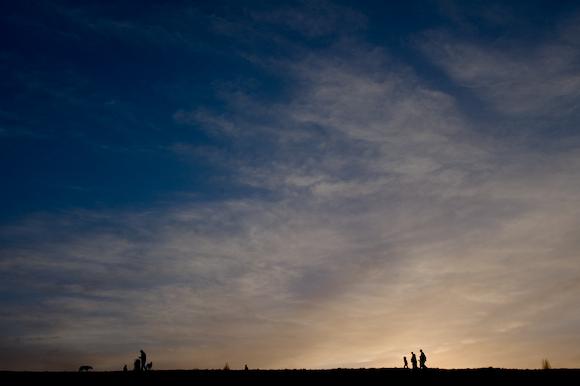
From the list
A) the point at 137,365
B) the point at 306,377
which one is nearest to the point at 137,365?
the point at 137,365

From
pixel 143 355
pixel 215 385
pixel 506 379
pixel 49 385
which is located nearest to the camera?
pixel 49 385

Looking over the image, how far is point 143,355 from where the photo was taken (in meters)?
22.2

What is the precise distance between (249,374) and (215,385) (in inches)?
70.3

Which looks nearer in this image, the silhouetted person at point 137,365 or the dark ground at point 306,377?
the dark ground at point 306,377

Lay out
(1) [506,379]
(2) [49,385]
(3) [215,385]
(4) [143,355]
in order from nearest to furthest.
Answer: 1. (2) [49,385]
2. (3) [215,385]
3. (4) [143,355]
4. (1) [506,379]

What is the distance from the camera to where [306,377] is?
22094mm

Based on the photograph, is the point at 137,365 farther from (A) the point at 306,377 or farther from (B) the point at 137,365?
(A) the point at 306,377

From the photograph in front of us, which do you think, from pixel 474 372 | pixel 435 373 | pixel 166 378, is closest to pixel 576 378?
pixel 474 372

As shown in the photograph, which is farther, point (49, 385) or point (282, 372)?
point (282, 372)

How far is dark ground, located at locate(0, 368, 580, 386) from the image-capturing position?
19641mm

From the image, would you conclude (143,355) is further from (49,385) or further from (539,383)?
(539,383)

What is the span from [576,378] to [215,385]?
19.1 m

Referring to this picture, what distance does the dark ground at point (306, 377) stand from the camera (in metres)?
19.6

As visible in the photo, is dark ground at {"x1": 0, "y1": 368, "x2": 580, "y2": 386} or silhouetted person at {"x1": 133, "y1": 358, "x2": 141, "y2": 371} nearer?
dark ground at {"x1": 0, "y1": 368, "x2": 580, "y2": 386}
